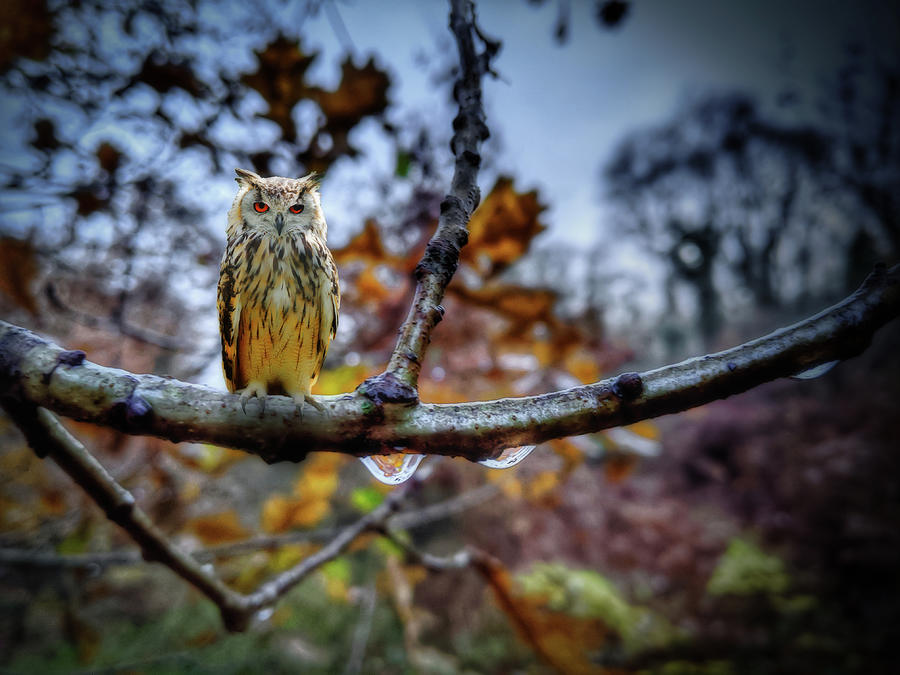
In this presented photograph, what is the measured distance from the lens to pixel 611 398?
1.50ft

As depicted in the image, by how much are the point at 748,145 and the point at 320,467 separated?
1265 cm

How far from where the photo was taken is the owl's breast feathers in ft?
2.38

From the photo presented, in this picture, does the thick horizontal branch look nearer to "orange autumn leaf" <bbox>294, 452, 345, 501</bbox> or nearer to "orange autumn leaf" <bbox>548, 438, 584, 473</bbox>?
"orange autumn leaf" <bbox>548, 438, 584, 473</bbox>

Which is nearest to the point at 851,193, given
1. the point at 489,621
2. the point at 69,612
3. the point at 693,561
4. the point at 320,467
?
the point at 693,561

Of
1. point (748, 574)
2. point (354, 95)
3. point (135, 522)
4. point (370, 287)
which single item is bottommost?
point (135, 522)

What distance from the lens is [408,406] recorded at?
452mm

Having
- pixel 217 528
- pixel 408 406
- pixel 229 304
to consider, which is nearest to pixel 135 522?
pixel 229 304

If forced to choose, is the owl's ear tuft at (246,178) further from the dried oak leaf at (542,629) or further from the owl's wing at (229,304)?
the dried oak leaf at (542,629)

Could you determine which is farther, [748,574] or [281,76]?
[748,574]

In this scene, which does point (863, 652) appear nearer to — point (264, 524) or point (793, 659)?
point (793, 659)

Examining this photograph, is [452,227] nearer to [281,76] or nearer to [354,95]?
[354,95]

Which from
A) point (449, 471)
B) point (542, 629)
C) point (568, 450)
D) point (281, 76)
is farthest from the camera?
point (449, 471)

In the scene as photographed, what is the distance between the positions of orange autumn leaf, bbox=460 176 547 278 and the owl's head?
2.70 ft

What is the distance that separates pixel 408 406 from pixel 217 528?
6.15 feet
